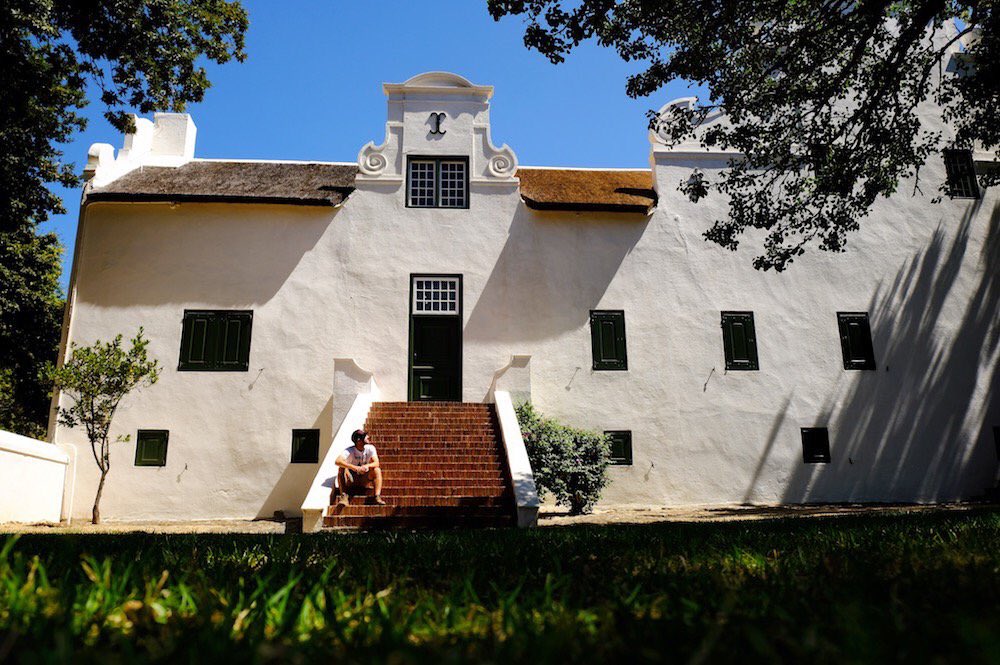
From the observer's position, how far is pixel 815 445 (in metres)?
16.9

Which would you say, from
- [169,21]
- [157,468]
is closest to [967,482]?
[157,468]

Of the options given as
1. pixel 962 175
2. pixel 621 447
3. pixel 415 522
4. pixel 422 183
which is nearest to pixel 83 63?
pixel 422 183

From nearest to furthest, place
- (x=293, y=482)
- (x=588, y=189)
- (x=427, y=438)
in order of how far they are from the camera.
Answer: (x=427, y=438)
(x=293, y=482)
(x=588, y=189)

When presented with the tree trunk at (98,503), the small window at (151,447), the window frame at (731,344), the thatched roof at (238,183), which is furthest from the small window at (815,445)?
the tree trunk at (98,503)

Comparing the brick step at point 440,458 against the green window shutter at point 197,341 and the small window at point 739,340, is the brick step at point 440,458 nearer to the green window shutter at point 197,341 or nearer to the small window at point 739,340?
the green window shutter at point 197,341

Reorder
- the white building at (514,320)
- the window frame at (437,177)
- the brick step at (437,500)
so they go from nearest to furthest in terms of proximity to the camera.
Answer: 1. the brick step at (437,500)
2. the white building at (514,320)
3. the window frame at (437,177)

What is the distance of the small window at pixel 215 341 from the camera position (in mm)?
16125

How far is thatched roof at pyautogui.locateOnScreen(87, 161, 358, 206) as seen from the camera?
54.5ft

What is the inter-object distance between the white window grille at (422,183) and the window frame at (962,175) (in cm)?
1486

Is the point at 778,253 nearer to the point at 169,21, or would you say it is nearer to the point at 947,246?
the point at 947,246

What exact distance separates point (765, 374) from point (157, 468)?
15.6m

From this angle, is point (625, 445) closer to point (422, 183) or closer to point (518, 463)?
point (518, 463)

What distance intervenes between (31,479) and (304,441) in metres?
5.66

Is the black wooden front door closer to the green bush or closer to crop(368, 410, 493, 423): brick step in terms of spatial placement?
crop(368, 410, 493, 423): brick step
